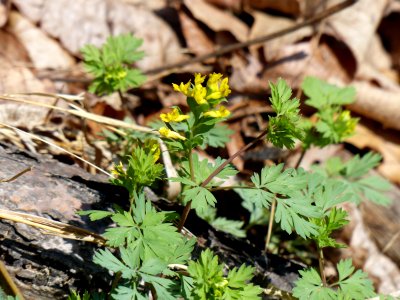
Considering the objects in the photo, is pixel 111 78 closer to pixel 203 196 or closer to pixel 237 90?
pixel 203 196

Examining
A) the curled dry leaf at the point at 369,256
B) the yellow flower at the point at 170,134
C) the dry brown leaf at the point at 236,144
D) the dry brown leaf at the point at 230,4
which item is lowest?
the curled dry leaf at the point at 369,256

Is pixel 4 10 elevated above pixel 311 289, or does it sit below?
above

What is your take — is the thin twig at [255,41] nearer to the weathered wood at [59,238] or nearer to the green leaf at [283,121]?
the weathered wood at [59,238]

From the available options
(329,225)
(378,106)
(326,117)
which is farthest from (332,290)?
(378,106)

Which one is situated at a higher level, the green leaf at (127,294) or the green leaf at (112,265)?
the green leaf at (112,265)

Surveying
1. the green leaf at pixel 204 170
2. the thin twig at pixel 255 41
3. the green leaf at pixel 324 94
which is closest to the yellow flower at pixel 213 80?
the green leaf at pixel 204 170

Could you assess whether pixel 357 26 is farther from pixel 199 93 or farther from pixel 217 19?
pixel 199 93

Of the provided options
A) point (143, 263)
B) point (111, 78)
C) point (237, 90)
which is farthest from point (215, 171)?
point (237, 90)
